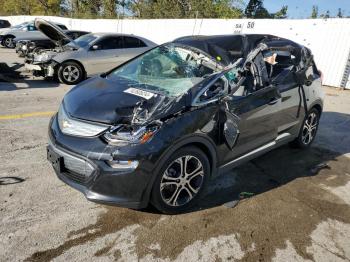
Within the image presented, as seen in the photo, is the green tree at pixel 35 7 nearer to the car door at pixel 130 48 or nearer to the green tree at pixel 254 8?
the green tree at pixel 254 8

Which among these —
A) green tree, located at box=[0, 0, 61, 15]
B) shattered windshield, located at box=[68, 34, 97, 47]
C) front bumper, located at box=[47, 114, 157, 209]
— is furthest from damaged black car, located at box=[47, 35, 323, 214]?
green tree, located at box=[0, 0, 61, 15]

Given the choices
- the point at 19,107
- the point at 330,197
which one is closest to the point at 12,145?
the point at 19,107

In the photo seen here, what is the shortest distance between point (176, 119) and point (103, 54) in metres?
7.71

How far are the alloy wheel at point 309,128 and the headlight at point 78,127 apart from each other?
11.4ft

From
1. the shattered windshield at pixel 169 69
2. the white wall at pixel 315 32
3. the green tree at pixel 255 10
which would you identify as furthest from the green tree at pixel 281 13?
the shattered windshield at pixel 169 69

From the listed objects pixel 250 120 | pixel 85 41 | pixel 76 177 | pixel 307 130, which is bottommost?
pixel 307 130

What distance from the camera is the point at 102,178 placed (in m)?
3.08

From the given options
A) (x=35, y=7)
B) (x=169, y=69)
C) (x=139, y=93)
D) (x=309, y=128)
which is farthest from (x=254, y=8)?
(x=35, y=7)

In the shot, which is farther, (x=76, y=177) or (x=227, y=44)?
(x=227, y=44)

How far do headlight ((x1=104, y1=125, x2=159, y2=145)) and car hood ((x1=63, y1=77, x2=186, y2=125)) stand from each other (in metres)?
0.08

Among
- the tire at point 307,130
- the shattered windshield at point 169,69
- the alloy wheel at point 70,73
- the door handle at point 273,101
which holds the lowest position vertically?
the alloy wheel at point 70,73

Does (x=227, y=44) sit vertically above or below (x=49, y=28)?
above

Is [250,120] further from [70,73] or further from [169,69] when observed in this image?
[70,73]

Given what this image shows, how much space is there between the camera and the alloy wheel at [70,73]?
32.3 ft
